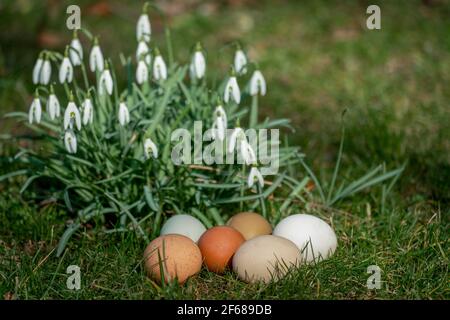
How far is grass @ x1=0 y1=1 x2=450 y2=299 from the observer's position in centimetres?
257

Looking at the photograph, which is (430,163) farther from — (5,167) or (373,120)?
(5,167)

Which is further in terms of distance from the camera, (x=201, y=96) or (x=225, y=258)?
(x=201, y=96)

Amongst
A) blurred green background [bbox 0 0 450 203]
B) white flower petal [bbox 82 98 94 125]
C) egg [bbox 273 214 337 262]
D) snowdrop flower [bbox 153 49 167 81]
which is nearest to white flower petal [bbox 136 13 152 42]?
snowdrop flower [bbox 153 49 167 81]

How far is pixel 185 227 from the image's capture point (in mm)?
2795

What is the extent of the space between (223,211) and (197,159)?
0.27m

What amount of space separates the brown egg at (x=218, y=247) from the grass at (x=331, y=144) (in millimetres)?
51

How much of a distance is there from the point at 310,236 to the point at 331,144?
1304 mm

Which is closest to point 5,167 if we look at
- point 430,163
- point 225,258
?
point 225,258

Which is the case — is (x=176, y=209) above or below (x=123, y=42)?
below

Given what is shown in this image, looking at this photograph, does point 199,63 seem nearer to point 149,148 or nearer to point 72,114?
point 149,148

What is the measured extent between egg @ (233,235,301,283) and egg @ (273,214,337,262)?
142 mm

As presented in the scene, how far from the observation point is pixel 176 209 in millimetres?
3031

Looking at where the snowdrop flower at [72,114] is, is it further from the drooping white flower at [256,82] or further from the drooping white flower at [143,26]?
the drooping white flower at [256,82]
